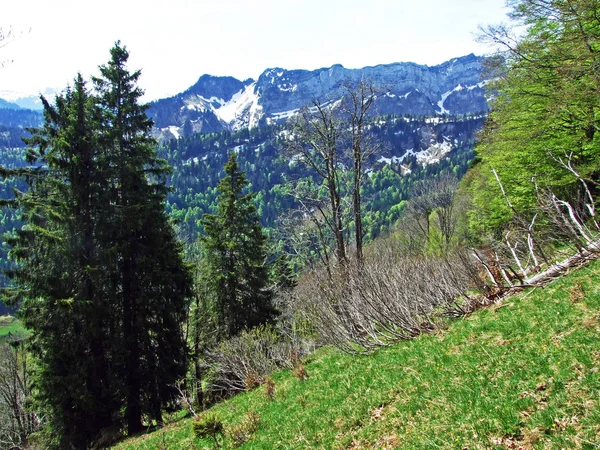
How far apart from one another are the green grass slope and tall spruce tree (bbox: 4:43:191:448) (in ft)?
31.8

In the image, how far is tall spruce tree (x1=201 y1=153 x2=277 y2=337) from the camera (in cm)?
2367

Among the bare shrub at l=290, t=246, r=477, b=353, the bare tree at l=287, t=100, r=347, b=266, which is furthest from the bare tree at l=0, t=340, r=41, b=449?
the bare shrub at l=290, t=246, r=477, b=353

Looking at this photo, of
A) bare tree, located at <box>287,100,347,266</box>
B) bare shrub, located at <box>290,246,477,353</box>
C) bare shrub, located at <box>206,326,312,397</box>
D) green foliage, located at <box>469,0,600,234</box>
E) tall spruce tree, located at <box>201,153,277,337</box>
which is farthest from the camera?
tall spruce tree, located at <box>201,153,277,337</box>

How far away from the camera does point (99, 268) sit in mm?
17719

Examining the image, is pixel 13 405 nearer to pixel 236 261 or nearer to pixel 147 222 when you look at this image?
pixel 236 261

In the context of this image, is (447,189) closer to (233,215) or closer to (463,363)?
(233,215)

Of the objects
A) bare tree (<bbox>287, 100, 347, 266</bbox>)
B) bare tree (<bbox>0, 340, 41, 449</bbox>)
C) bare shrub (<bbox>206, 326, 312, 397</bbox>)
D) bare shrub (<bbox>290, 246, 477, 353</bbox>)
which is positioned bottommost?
bare tree (<bbox>0, 340, 41, 449</bbox>)

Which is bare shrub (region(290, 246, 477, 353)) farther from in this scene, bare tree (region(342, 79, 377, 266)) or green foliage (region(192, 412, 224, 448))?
bare tree (region(342, 79, 377, 266))

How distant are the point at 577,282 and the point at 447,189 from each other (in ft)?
118

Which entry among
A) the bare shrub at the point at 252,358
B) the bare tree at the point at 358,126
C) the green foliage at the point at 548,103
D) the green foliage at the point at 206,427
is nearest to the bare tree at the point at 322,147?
the bare tree at the point at 358,126

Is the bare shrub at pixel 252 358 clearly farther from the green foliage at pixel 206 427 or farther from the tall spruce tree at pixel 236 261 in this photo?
the tall spruce tree at pixel 236 261

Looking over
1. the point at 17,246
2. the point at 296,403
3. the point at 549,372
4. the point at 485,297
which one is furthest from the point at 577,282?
the point at 17,246

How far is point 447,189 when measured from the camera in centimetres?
4153

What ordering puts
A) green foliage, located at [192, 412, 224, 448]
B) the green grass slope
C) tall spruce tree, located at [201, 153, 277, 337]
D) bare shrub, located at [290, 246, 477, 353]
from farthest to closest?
tall spruce tree, located at [201, 153, 277, 337] < bare shrub, located at [290, 246, 477, 353] < green foliage, located at [192, 412, 224, 448] < the green grass slope
